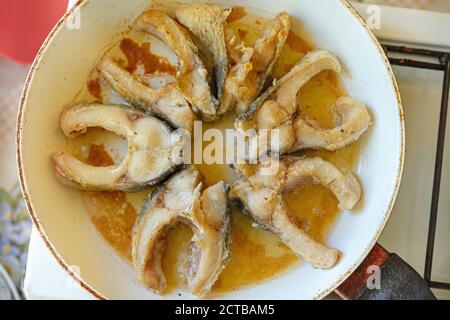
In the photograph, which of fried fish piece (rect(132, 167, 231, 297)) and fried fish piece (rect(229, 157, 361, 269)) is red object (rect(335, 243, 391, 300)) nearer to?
fried fish piece (rect(229, 157, 361, 269))

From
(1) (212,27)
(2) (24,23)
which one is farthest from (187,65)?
(2) (24,23)

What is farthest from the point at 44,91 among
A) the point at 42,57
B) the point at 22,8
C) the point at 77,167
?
the point at 22,8

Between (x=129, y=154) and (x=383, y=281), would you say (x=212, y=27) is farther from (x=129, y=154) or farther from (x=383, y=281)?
(x=383, y=281)

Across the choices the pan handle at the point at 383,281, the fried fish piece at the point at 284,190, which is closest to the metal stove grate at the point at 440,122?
the pan handle at the point at 383,281

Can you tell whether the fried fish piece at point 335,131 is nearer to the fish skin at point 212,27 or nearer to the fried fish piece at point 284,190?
the fried fish piece at point 284,190

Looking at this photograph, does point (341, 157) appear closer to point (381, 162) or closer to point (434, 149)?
point (381, 162)

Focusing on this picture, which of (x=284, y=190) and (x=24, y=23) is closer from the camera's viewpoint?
(x=284, y=190)
